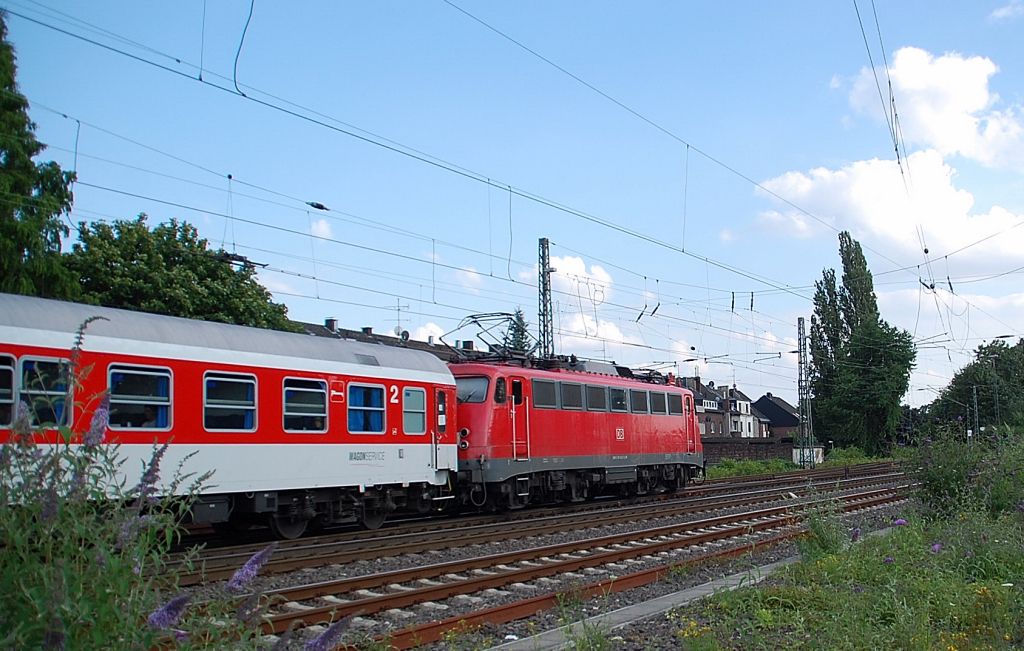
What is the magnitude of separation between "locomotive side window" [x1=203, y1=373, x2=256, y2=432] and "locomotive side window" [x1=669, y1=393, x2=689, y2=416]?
49.1 ft

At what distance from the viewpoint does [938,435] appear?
15.2 m

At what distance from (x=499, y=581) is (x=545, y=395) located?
32.1ft

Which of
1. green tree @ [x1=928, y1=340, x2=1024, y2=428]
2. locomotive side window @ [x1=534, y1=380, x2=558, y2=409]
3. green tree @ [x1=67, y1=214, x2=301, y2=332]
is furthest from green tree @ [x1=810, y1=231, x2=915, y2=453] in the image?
Answer: locomotive side window @ [x1=534, y1=380, x2=558, y2=409]

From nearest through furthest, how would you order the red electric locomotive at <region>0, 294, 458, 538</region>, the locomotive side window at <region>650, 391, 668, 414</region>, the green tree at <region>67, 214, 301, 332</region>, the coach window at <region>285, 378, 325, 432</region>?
the red electric locomotive at <region>0, 294, 458, 538</region>, the coach window at <region>285, 378, 325, 432</region>, the locomotive side window at <region>650, 391, 668, 414</region>, the green tree at <region>67, 214, 301, 332</region>

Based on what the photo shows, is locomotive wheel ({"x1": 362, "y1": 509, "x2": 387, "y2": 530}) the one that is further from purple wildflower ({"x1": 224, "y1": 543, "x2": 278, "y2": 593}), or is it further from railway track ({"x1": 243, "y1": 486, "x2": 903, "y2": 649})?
purple wildflower ({"x1": 224, "y1": 543, "x2": 278, "y2": 593})

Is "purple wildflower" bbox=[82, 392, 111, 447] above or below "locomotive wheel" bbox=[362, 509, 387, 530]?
above

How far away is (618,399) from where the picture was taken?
22.9m

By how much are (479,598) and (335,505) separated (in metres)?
6.26

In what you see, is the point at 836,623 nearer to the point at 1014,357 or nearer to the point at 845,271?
the point at 845,271

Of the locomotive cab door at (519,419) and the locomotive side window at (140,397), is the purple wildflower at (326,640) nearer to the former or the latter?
the locomotive side window at (140,397)

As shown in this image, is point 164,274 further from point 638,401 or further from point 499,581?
point 499,581

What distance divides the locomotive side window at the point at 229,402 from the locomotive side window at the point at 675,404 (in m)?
15.0

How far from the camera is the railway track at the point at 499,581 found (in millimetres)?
8492

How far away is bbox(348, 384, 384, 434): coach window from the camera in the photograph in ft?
50.8
